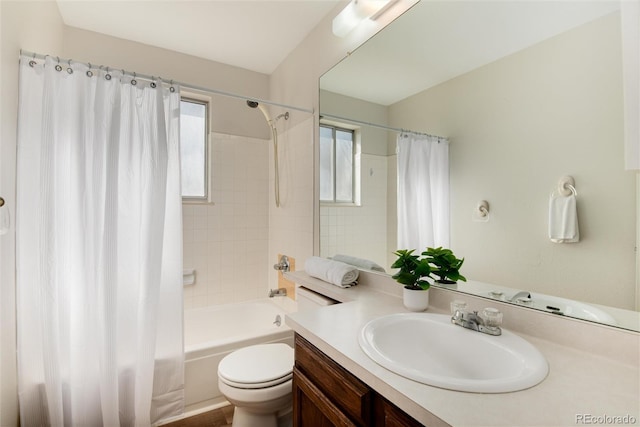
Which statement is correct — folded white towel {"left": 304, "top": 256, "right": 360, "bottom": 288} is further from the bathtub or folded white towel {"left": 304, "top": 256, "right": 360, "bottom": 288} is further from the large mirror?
the bathtub

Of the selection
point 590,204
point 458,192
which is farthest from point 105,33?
point 590,204

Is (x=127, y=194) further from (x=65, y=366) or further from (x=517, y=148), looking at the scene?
(x=517, y=148)

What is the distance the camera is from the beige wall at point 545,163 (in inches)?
30.7

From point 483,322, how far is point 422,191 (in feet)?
2.12

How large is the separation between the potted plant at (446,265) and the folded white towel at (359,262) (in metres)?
0.39

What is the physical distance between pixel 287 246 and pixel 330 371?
1678 millimetres

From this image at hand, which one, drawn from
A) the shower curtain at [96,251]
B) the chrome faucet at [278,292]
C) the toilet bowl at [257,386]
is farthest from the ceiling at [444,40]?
the chrome faucet at [278,292]

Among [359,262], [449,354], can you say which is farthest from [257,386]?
[449,354]

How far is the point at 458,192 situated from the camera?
118 centimetres

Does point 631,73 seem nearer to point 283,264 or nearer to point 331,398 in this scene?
point 331,398

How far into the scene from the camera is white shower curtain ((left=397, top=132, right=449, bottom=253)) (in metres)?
1.25

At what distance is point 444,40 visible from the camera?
1244 millimetres

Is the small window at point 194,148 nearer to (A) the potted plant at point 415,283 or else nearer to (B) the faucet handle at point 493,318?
(A) the potted plant at point 415,283

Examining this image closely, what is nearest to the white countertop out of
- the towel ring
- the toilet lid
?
the towel ring
